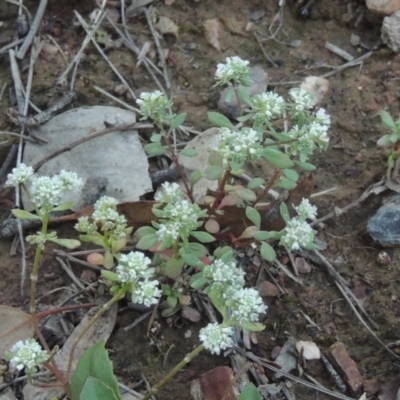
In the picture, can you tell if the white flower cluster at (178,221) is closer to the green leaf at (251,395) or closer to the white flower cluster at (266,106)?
the white flower cluster at (266,106)

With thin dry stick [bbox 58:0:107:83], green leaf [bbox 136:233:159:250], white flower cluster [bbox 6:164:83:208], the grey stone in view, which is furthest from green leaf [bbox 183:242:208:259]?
thin dry stick [bbox 58:0:107:83]

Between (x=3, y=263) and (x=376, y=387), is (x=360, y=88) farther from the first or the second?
(x=3, y=263)

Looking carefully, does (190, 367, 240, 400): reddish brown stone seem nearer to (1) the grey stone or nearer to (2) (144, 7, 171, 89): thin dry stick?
(1) the grey stone

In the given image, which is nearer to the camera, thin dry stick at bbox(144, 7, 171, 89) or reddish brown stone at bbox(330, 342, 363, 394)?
reddish brown stone at bbox(330, 342, 363, 394)

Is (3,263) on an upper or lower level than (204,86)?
lower

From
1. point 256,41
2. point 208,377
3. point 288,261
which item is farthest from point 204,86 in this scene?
point 208,377

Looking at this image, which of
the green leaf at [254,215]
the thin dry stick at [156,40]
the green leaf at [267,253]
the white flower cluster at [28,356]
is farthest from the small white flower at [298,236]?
the thin dry stick at [156,40]
